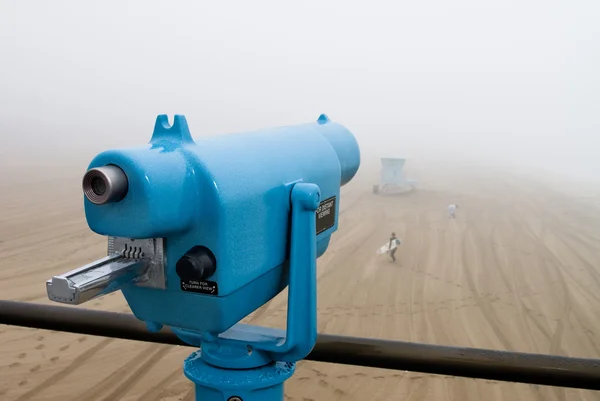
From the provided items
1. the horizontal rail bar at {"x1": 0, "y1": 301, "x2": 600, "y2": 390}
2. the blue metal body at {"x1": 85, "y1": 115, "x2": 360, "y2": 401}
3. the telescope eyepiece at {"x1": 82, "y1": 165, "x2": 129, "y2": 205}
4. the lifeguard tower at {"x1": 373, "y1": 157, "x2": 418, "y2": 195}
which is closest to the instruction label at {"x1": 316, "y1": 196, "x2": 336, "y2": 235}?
the blue metal body at {"x1": 85, "y1": 115, "x2": 360, "y2": 401}

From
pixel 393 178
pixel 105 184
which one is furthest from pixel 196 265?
pixel 393 178

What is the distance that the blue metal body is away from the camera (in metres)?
0.83

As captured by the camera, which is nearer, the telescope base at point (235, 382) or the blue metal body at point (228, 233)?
the blue metal body at point (228, 233)

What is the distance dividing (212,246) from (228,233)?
0.03m

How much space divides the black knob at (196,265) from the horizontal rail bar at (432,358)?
0.38 metres

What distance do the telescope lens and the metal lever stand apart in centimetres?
11

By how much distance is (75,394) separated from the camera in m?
4.78

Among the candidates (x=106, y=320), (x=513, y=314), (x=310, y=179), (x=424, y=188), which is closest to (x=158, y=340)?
(x=106, y=320)

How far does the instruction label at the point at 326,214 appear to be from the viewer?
1212 mm

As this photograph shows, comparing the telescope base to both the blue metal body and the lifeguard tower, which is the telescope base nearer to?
the blue metal body

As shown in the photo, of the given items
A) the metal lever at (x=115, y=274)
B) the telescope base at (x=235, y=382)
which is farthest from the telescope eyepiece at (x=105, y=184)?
the telescope base at (x=235, y=382)

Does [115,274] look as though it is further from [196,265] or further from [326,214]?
[326,214]

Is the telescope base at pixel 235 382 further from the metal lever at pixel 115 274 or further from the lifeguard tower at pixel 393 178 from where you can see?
the lifeguard tower at pixel 393 178

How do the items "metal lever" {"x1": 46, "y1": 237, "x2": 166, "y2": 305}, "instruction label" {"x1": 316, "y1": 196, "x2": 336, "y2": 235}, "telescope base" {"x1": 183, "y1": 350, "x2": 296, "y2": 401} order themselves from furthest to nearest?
"instruction label" {"x1": 316, "y1": 196, "x2": 336, "y2": 235} → "telescope base" {"x1": 183, "y1": 350, "x2": 296, "y2": 401} → "metal lever" {"x1": 46, "y1": 237, "x2": 166, "y2": 305}
